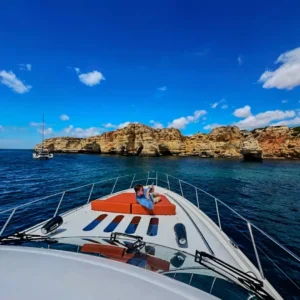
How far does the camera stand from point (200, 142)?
89375 millimetres

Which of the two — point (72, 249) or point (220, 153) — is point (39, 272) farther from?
point (220, 153)

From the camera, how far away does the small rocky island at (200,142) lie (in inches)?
2982

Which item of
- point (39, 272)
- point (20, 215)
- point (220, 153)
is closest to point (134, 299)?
point (39, 272)

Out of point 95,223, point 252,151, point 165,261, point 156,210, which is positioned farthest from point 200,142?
point 165,261

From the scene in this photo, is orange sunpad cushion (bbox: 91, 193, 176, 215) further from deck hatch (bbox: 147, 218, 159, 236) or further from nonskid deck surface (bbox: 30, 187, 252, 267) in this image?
deck hatch (bbox: 147, 218, 159, 236)

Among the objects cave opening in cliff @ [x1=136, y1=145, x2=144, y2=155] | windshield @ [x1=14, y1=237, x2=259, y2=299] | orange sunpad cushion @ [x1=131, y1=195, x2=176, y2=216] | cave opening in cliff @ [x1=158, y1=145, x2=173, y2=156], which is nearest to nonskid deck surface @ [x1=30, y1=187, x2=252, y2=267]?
orange sunpad cushion @ [x1=131, y1=195, x2=176, y2=216]

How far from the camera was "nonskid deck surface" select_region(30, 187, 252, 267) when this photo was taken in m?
4.10

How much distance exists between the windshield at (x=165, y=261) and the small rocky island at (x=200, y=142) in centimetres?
6884

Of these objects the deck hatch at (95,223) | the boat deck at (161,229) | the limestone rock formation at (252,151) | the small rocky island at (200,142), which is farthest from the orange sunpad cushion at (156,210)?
the small rocky island at (200,142)

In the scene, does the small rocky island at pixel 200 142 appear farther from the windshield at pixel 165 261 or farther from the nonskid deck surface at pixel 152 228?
the windshield at pixel 165 261

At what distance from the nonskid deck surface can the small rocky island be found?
6609 centimetres

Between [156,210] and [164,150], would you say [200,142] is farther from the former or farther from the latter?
[156,210]

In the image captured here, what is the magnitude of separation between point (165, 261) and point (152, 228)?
97.0 inches

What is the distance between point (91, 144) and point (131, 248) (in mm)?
105810
